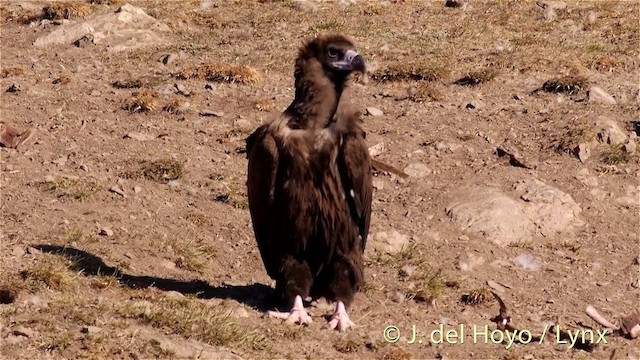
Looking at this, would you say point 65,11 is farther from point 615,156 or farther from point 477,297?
point 477,297

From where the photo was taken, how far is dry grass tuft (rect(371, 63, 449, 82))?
51.3 feet

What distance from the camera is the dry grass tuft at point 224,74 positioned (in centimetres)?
1554

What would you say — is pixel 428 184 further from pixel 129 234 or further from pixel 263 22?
pixel 263 22

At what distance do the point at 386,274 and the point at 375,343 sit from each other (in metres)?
1.85

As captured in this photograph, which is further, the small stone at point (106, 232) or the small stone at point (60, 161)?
the small stone at point (60, 161)

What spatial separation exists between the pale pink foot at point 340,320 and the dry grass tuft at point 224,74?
6.89 meters

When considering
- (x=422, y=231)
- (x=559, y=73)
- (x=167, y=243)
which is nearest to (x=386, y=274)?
(x=422, y=231)

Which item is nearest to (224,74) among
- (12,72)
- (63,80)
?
(63,80)

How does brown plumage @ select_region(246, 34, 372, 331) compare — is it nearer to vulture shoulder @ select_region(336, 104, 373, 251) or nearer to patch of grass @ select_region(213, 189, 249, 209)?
vulture shoulder @ select_region(336, 104, 373, 251)

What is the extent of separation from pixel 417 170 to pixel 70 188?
4.03 m

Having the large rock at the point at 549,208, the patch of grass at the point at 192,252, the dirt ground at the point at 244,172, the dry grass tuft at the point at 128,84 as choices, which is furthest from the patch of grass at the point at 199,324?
the dry grass tuft at the point at 128,84

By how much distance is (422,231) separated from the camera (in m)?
11.7

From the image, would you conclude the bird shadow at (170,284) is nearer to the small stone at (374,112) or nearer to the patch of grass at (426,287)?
the patch of grass at (426,287)

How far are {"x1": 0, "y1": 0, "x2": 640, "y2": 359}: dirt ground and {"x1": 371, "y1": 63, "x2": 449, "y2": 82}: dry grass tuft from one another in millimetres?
22
